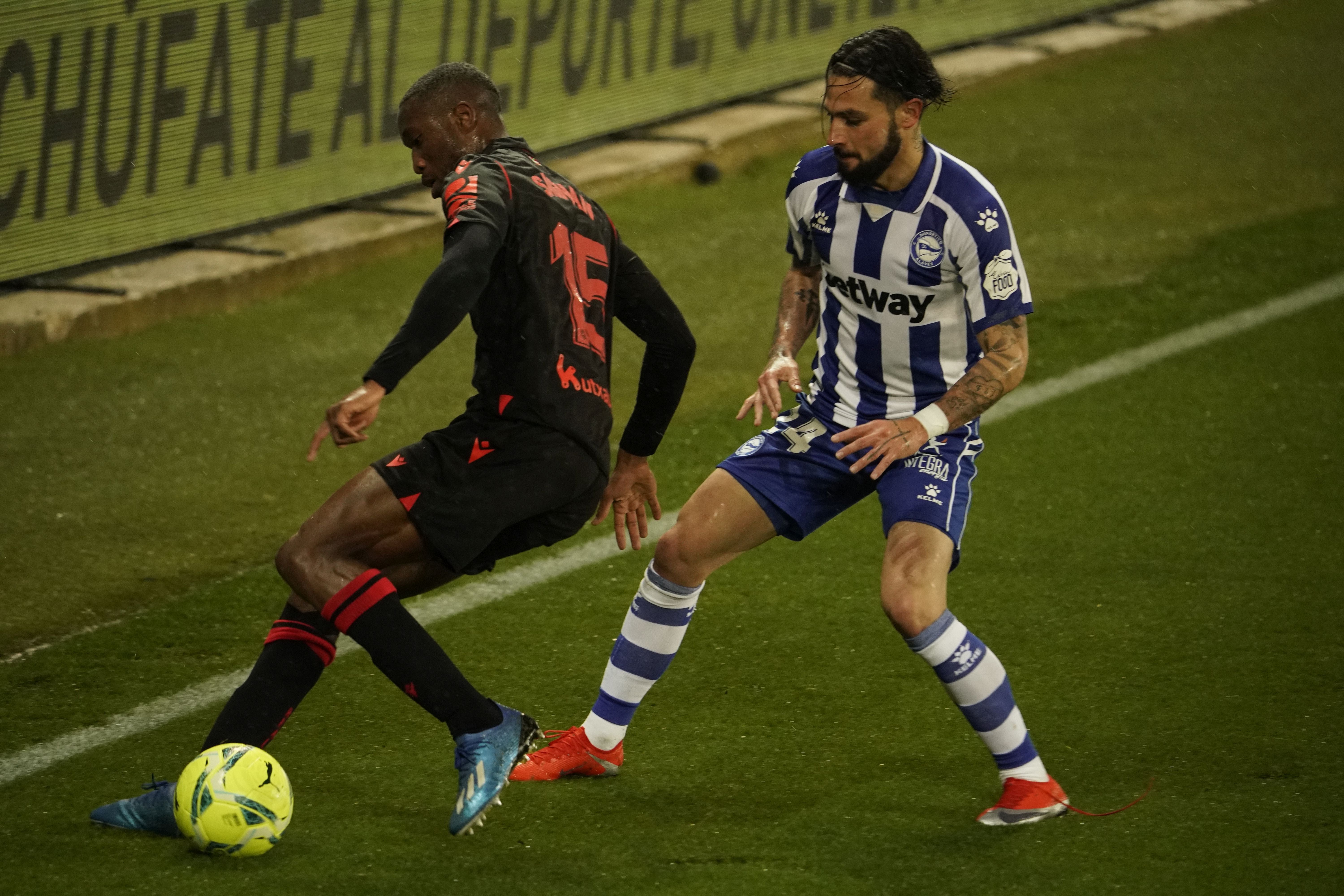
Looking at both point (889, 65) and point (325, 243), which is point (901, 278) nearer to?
point (889, 65)

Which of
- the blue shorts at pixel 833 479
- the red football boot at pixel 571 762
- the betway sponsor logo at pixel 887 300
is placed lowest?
the red football boot at pixel 571 762

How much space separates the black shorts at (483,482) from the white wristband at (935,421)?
0.82m

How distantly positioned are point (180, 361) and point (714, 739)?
13.5 ft

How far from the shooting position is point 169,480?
645 centimetres

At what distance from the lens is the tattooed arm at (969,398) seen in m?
4.04

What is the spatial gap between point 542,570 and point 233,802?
2145 mm

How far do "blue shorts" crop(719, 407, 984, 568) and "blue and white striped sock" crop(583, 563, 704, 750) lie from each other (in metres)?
0.32

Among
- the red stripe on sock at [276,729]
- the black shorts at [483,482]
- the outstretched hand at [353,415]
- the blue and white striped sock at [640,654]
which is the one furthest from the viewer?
the blue and white striped sock at [640,654]

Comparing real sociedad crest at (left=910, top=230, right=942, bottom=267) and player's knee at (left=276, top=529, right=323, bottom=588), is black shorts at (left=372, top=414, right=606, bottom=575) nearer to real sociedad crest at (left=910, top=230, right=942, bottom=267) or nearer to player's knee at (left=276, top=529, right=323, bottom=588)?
player's knee at (left=276, top=529, right=323, bottom=588)

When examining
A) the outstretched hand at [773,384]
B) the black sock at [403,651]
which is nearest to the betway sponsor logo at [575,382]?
the outstretched hand at [773,384]

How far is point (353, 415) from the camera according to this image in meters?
3.49

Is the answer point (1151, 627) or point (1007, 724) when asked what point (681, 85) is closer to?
point (1151, 627)

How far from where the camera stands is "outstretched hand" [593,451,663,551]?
4461 millimetres

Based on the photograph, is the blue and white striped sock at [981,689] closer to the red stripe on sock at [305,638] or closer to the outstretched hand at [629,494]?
the outstretched hand at [629,494]
